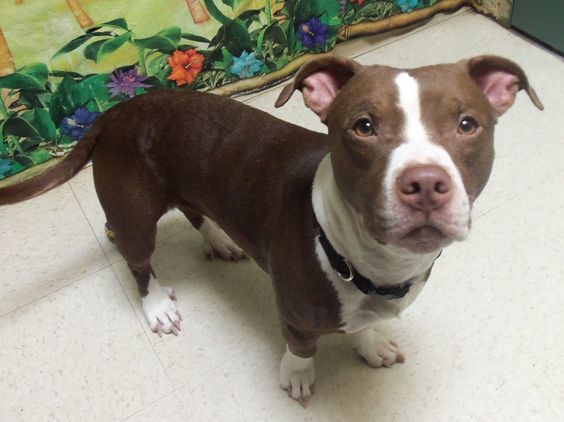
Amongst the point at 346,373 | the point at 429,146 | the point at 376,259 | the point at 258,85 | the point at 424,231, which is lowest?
the point at 346,373

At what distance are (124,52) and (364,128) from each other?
1647 mm

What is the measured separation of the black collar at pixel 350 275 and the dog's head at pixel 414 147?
19 centimetres

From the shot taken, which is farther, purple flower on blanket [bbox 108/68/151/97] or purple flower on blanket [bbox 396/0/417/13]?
purple flower on blanket [bbox 396/0/417/13]

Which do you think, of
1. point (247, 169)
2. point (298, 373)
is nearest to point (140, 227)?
point (247, 169)

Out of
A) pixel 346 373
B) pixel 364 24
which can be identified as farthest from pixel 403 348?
pixel 364 24

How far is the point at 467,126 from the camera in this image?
114 centimetres

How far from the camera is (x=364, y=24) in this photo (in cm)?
305

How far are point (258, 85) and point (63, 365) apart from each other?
1629mm

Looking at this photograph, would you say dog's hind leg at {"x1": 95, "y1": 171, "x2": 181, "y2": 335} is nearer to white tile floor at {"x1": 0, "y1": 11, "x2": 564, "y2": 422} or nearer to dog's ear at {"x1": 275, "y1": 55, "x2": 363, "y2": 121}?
white tile floor at {"x1": 0, "y1": 11, "x2": 564, "y2": 422}

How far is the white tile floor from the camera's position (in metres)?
1.85

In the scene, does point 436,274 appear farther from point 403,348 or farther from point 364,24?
point 364,24

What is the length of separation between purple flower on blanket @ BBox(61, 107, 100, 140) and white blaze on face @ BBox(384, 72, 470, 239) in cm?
183

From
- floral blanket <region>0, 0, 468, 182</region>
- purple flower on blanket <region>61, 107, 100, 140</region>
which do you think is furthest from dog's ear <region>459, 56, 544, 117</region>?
purple flower on blanket <region>61, 107, 100, 140</region>

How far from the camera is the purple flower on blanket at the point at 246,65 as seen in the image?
2766mm
